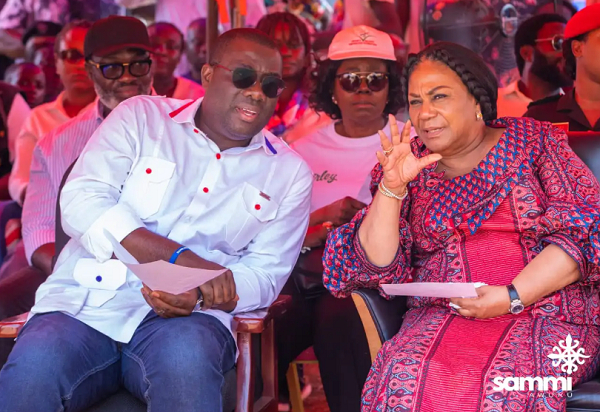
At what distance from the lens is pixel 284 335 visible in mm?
3557

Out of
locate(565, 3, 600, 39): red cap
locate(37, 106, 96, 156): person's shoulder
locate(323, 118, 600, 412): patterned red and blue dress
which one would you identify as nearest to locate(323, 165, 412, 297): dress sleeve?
locate(323, 118, 600, 412): patterned red and blue dress

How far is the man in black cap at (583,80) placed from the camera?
388cm

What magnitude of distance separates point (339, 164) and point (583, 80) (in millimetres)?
1309

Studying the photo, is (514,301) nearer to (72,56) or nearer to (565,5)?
(565,5)

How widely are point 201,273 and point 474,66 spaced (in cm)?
123

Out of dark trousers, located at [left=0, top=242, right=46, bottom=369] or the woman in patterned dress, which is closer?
the woman in patterned dress

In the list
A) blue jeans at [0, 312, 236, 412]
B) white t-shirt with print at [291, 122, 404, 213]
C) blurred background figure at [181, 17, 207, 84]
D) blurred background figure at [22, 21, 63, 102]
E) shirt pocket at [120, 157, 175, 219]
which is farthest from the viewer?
blurred background figure at [22, 21, 63, 102]

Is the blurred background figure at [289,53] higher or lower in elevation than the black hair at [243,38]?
lower

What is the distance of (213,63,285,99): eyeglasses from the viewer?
3084 mm

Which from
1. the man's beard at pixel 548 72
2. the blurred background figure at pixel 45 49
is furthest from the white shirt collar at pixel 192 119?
the blurred background figure at pixel 45 49

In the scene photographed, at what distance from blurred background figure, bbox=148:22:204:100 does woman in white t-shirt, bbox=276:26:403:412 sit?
1355mm

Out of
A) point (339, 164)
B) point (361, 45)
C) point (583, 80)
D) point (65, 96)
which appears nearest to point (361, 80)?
point (361, 45)

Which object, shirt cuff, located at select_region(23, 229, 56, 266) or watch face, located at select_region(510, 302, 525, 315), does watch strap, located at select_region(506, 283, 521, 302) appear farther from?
shirt cuff, located at select_region(23, 229, 56, 266)

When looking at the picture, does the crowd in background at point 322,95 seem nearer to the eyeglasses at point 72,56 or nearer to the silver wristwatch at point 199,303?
the eyeglasses at point 72,56
